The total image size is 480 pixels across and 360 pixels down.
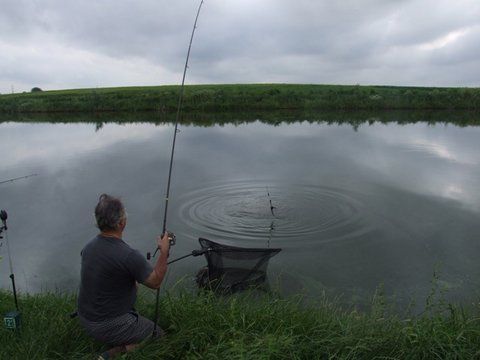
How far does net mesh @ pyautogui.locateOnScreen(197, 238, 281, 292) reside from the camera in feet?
17.1

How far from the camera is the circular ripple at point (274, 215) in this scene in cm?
814

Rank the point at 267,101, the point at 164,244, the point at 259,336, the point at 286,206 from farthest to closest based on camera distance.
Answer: the point at 267,101, the point at 286,206, the point at 259,336, the point at 164,244

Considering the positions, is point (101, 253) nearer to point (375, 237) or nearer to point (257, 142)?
point (375, 237)

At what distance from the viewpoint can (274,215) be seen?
365 inches

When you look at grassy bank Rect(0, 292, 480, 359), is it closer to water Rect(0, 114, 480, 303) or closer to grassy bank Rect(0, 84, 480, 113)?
water Rect(0, 114, 480, 303)

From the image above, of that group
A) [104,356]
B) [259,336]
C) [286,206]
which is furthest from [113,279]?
[286,206]

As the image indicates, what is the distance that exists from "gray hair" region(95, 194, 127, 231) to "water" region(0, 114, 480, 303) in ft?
11.1

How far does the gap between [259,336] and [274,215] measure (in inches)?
227

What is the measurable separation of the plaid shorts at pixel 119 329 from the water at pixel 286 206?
9.34 feet

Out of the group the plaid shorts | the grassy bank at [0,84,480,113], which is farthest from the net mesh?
the grassy bank at [0,84,480,113]

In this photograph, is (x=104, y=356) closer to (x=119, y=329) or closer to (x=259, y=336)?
(x=119, y=329)

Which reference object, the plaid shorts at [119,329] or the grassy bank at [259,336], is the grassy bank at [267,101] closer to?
the grassy bank at [259,336]

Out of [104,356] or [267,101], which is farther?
[267,101]

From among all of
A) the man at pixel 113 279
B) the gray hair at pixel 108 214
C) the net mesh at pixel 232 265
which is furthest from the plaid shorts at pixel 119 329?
the net mesh at pixel 232 265
